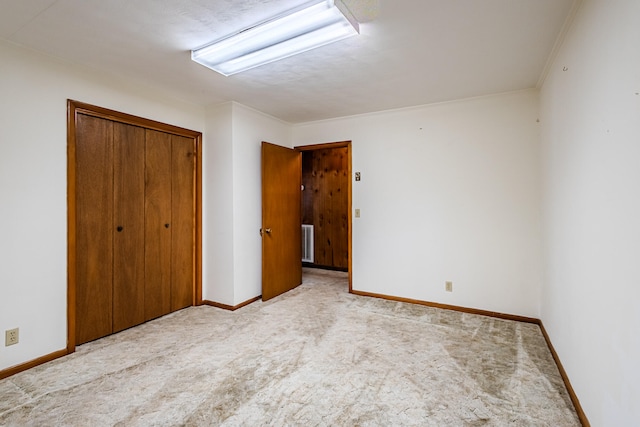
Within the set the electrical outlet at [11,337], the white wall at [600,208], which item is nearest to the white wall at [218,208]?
the electrical outlet at [11,337]

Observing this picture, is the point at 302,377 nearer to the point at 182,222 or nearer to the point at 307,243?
the point at 182,222

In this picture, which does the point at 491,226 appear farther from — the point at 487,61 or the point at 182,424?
the point at 182,424

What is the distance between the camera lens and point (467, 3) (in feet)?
5.63

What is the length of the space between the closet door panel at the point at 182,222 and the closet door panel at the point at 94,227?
649 millimetres

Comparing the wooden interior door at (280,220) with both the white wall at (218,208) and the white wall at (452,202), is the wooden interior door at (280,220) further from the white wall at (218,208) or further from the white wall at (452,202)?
the white wall at (452,202)

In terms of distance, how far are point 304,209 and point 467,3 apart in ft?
14.7

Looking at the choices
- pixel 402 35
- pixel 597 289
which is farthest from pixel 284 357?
pixel 402 35

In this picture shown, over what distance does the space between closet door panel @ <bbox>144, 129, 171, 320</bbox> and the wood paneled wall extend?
9.41ft

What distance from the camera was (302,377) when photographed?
6.95 ft

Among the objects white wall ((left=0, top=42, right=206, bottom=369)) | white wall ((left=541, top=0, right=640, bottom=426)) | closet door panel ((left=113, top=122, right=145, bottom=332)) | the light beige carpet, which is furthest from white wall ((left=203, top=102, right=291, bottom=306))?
white wall ((left=541, top=0, right=640, bottom=426))

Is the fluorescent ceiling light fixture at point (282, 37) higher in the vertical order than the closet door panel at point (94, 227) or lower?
higher

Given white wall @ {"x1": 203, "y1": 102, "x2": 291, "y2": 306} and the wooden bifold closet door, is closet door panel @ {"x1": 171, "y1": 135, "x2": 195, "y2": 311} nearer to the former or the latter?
the wooden bifold closet door

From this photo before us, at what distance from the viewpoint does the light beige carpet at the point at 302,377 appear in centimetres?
174

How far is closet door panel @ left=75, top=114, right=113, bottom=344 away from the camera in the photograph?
257 cm
